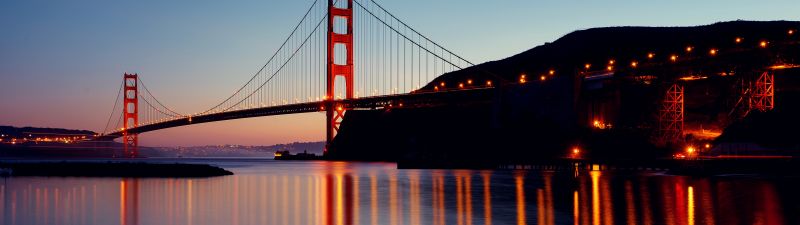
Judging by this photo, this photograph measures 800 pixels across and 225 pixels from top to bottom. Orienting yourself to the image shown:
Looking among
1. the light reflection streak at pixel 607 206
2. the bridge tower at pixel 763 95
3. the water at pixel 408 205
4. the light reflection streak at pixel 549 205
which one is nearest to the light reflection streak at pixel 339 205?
the water at pixel 408 205

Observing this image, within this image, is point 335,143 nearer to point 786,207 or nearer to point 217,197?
point 217,197

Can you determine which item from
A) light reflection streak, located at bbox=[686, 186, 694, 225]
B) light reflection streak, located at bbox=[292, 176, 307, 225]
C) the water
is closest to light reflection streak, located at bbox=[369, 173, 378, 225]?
the water

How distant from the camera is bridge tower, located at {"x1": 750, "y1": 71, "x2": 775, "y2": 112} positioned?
174 feet

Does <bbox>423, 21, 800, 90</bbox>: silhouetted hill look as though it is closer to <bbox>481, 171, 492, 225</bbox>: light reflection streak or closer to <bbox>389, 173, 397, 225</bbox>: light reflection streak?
<bbox>389, 173, 397, 225</bbox>: light reflection streak

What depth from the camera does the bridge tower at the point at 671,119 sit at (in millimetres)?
60875

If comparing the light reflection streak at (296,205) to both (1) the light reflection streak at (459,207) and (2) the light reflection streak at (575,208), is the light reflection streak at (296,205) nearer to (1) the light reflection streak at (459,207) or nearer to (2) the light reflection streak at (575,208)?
(1) the light reflection streak at (459,207)

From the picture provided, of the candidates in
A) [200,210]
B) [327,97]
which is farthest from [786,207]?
[327,97]

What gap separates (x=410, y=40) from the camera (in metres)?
89.7

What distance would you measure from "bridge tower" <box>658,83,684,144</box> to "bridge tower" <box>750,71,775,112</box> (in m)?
5.78

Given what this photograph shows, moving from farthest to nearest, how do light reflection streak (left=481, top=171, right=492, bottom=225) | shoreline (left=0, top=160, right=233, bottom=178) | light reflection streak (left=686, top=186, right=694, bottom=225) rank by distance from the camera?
shoreline (left=0, top=160, right=233, bottom=178), light reflection streak (left=481, top=171, right=492, bottom=225), light reflection streak (left=686, top=186, right=694, bottom=225)

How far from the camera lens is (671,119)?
6234 cm

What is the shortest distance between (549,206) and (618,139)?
42.8m

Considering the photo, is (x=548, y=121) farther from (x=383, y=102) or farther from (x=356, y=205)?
(x=356, y=205)

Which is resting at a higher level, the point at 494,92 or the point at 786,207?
the point at 494,92
